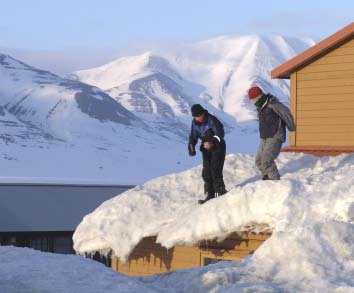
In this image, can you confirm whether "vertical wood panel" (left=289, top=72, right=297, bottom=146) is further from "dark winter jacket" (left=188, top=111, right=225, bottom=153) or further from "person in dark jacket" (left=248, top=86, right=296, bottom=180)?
"dark winter jacket" (left=188, top=111, right=225, bottom=153)

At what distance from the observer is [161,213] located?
12.1m

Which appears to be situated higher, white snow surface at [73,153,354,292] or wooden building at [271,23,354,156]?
wooden building at [271,23,354,156]

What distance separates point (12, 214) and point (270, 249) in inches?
731

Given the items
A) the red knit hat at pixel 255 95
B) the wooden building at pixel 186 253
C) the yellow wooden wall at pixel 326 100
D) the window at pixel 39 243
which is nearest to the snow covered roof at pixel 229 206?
the wooden building at pixel 186 253

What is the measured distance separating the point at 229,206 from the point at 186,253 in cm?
189

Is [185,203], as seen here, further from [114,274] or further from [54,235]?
[54,235]

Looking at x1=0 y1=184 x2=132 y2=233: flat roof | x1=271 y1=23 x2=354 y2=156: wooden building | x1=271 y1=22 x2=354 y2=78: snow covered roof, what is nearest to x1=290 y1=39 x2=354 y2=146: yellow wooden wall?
x1=271 y1=23 x2=354 y2=156: wooden building

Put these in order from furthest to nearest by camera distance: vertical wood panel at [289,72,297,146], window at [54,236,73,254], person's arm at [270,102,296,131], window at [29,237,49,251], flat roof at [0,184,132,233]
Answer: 1. window at [54,236,73,254]
2. window at [29,237,49,251]
3. flat roof at [0,184,132,233]
4. vertical wood panel at [289,72,297,146]
5. person's arm at [270,102,296,131]

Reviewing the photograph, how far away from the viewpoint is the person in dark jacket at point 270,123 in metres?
11.1

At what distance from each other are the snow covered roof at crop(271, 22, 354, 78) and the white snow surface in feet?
6.20

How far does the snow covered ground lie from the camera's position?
5980 mm

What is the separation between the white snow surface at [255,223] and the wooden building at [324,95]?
85 centimetres

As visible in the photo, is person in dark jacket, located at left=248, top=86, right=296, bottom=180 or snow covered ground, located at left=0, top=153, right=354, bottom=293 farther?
person in dark jacket, located at left=248, top=86, right=296, bottom=180

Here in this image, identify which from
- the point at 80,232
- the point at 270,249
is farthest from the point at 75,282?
the point at 80,232
